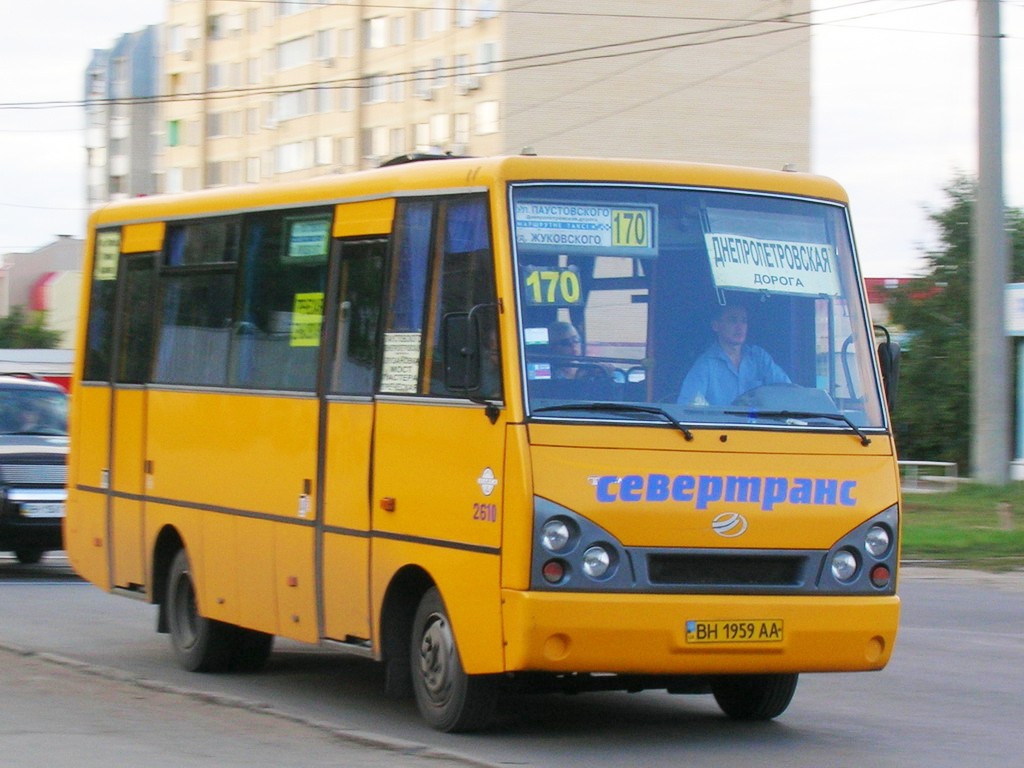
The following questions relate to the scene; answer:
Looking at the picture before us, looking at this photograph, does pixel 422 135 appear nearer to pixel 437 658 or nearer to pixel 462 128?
pixel 462 128

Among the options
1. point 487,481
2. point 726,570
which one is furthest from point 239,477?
point 726,570

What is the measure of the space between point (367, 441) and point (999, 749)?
3.32 m

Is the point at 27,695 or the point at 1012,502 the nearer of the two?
the point at 27,695

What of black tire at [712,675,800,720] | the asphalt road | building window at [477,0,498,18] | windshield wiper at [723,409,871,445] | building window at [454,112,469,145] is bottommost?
the asphalt road

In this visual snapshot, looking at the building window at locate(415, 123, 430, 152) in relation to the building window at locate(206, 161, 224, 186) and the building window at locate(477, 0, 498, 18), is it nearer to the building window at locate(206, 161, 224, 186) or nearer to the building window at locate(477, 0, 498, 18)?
the building window at locate(477, 0, 498, 18)

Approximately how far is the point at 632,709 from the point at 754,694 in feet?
2.40

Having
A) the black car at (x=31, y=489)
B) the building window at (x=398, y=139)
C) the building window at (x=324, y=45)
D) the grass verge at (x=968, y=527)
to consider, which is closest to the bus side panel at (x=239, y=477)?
the black car at (x=31, y=489)

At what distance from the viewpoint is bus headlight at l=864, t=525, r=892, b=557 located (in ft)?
28.2

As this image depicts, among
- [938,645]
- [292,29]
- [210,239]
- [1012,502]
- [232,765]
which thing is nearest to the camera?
[232,765]

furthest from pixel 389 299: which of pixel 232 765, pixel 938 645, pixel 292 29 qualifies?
pixel 292 29

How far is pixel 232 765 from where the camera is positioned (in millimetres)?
7699

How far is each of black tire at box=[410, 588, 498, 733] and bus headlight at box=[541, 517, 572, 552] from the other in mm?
768

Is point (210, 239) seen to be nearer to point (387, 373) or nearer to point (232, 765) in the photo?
point (387, 373)

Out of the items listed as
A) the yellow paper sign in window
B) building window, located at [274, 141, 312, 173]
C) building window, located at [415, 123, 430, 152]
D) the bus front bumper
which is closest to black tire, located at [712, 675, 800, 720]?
the bus front bumper
